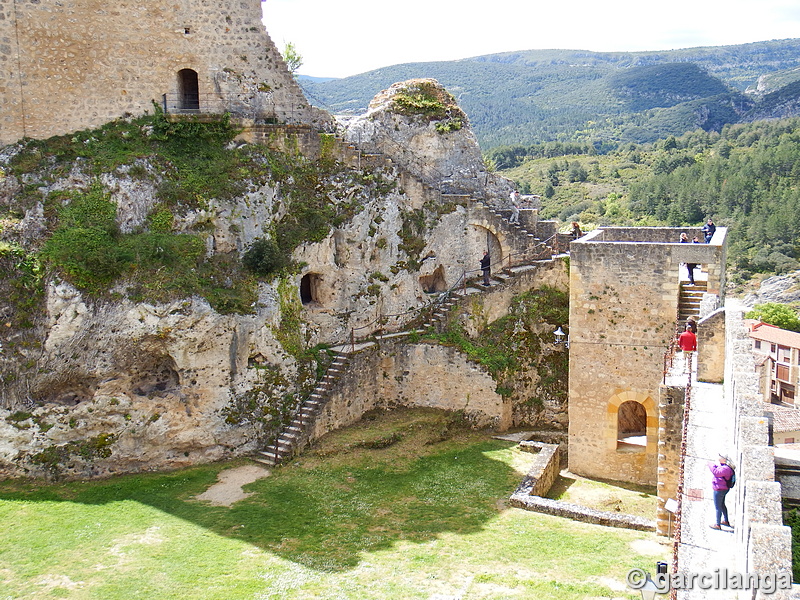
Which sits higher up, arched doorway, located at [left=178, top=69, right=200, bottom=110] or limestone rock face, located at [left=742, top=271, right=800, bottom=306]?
arched doorway, located at [left=178, top=69, right=200, bottom=110]

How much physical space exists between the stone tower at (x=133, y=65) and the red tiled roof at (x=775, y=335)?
133 ft

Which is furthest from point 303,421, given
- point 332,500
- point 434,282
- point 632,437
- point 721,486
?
point 721,486

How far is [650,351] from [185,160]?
13.7 meters

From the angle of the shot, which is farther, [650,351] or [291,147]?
[291,147]

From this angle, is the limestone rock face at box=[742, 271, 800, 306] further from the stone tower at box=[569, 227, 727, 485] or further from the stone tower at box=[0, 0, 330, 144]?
the stone tower at box=[0, 0, 330, 144]

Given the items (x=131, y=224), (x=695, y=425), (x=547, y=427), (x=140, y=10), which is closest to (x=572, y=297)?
(x=547, y=427)

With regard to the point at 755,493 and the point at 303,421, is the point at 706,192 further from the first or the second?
the point at 755,493

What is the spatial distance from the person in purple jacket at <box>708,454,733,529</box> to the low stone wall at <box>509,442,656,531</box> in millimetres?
5809

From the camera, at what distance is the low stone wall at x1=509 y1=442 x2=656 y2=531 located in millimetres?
16406

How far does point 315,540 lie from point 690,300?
37.0 ft

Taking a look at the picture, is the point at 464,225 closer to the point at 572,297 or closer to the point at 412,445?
the point at 572,297

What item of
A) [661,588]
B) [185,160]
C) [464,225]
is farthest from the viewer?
[464,225]

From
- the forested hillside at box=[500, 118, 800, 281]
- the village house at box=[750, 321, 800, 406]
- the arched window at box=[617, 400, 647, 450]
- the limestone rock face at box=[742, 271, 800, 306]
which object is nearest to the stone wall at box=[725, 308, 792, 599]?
the arched window at box=[617, 400, 647, 450]

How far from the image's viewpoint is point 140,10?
2098 centimetres
